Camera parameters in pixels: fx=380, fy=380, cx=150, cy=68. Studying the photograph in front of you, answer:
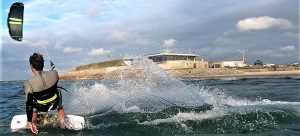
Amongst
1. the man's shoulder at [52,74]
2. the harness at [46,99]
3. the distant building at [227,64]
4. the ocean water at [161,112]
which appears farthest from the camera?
the distant building at [227,64]

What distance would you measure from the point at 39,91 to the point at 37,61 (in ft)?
2.53

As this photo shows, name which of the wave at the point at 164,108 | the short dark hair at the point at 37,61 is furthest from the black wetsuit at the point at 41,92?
the wave at the point at 164,108

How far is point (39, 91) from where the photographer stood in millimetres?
9305

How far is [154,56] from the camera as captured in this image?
424 feet

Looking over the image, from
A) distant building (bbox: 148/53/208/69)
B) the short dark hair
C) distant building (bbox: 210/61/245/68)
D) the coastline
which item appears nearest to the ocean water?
the short dark hair

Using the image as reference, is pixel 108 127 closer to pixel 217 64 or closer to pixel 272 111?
pixel 272 111

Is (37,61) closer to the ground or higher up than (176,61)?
closer to the ground

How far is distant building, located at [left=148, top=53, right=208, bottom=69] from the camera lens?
112 m

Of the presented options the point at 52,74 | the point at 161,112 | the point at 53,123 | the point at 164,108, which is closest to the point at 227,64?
the point at 164,108

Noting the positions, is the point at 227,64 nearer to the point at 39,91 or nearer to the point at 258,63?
the point at 258,63

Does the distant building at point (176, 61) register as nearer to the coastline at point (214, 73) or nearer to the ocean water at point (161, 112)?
the coastline at point (214, 73)

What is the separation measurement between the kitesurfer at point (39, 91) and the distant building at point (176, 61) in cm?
9701

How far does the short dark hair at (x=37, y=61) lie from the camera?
8.98 metres

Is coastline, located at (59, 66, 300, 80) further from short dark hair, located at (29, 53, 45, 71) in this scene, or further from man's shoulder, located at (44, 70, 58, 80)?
short dark hair, located at (29, 53, 45, 71)
